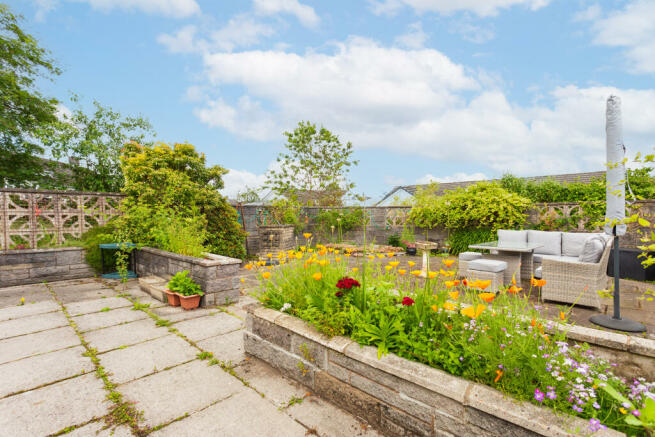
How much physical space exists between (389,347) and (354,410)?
445mm

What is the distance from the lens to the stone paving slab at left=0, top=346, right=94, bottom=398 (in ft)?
6.86

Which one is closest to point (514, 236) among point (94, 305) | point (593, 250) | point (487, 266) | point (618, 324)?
point (593, 250)

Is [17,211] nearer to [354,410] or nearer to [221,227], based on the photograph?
[221,227]

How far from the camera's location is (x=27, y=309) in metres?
3.70

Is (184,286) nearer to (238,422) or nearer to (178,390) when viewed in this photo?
(178,390)

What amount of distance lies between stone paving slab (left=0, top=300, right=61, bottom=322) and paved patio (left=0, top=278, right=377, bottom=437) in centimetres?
5

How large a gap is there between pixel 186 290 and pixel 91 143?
24.9 feet

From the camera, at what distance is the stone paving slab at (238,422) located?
63.7 inches

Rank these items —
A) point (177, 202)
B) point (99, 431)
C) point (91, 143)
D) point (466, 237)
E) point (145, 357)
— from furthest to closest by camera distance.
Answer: point (91, 143), point (466, 237), point (177, 202), point (145, 357), point (99, 431)

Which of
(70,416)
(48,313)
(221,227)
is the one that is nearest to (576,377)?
(70,416)

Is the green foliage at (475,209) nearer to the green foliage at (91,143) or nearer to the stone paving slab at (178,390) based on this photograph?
the stone paving slab at (178,390)

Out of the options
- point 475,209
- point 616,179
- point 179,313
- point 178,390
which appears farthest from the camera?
point 475,209

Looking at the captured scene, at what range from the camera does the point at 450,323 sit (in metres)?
1.79

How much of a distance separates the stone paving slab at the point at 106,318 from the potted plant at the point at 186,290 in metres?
0.43
